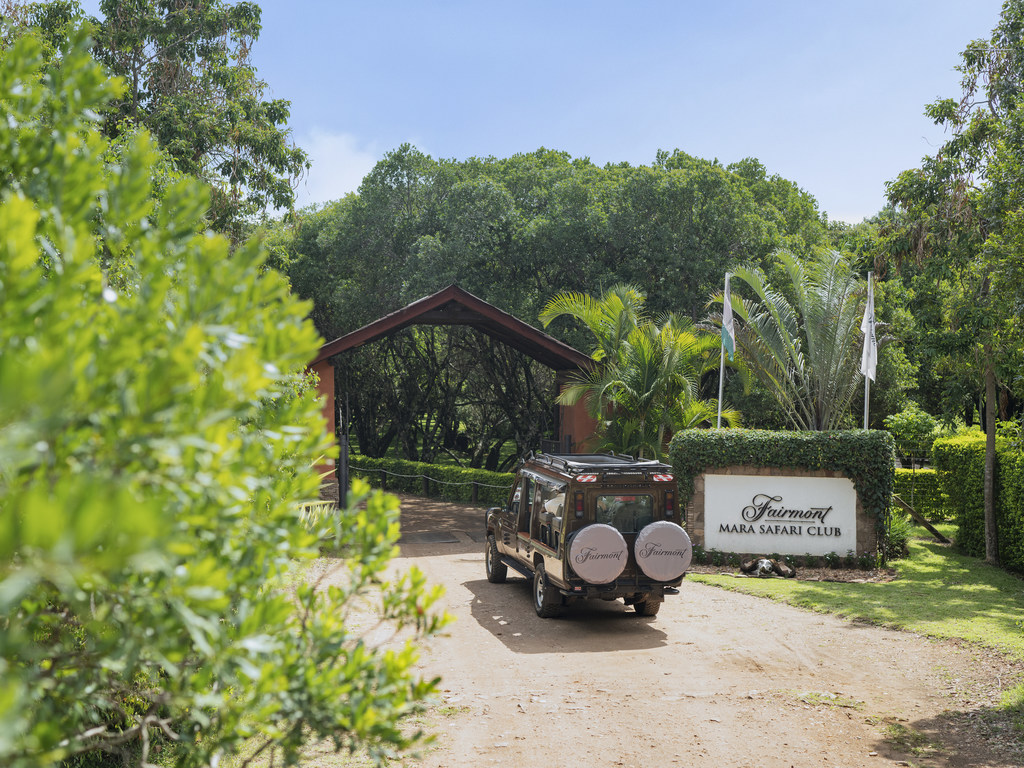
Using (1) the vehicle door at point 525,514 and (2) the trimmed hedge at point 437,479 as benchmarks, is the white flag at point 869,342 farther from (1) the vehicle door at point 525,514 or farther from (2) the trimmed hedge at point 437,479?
(2) the trimmed hedge at point 437,479

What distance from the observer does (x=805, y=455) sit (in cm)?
1568

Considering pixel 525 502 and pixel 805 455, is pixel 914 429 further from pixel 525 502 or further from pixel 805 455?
pixel 525 502

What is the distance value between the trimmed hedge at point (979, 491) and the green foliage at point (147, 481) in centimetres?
1540

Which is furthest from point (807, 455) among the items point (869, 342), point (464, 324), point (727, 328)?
point (464, 324)

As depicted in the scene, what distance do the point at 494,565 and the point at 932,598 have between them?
6.74 metres

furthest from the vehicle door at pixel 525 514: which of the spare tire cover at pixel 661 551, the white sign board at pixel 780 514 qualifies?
the white sign board at pixel 780 514

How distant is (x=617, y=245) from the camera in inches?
982

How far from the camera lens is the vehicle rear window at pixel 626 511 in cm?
1126

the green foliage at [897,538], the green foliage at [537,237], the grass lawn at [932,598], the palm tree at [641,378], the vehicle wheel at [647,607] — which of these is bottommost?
the grass lawn at [932,598]

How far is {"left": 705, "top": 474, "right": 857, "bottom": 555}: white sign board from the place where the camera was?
15.6 meters

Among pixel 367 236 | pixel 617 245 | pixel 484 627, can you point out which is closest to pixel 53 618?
pixel 484 627

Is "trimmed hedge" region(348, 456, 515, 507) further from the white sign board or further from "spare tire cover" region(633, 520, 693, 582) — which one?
"spare tire cover" region(633, 520, 693, 582)

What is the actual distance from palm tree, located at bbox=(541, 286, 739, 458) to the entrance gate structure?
1210 mm

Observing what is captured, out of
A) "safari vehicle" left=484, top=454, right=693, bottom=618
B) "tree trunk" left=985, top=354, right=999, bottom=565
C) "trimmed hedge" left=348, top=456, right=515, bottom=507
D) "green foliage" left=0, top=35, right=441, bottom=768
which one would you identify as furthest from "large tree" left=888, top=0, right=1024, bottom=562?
"green foliage" left=0, top=35, right=441, bottom=768
